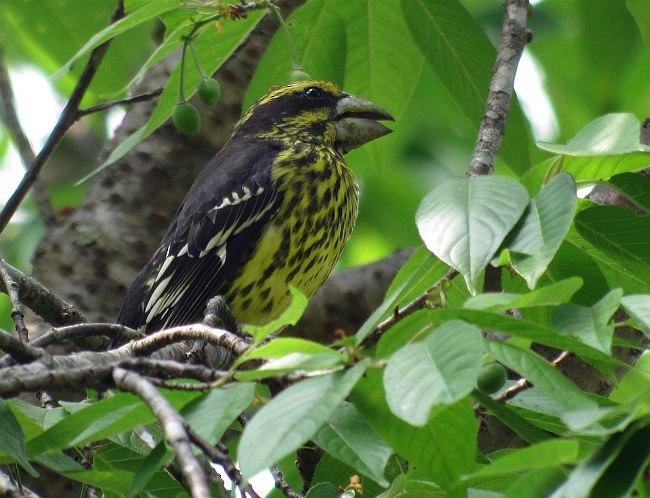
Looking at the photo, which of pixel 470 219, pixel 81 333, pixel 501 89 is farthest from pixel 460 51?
pixel 470 219

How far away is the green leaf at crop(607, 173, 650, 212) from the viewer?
2359mm

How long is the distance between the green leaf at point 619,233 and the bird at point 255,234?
213 cm

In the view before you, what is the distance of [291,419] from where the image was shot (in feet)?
5.21

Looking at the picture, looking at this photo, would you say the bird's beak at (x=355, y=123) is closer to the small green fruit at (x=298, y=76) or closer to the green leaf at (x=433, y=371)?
the small green fruit at (x=298, y=76)

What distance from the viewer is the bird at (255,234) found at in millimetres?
4555

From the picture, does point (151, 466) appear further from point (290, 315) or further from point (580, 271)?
point (580, 271)

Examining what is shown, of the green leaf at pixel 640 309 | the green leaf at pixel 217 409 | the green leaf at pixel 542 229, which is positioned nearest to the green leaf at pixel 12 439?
the green leaf at pixel 217 409

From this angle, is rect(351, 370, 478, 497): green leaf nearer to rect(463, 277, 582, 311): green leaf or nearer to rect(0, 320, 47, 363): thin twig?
rect(463, 277, 582, 311): green leaf

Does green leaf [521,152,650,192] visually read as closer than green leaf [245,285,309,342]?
No

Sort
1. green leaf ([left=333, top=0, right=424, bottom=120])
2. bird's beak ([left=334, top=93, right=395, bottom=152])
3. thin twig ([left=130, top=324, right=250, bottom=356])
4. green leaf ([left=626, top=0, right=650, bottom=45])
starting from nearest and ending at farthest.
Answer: thin twig ([left=130, top=324, right=250, bottom=356])
green leaf ([left=626, top=0, right=650, bottom=45])
green leaf ([left=333, top=0, right=424, bottom=120])
bird's beak ([left=334, top=93, right=395, bottom=152])

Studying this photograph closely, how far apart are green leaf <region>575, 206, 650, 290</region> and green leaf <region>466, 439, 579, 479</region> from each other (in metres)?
0.79

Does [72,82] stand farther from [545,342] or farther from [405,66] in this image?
[545,342]

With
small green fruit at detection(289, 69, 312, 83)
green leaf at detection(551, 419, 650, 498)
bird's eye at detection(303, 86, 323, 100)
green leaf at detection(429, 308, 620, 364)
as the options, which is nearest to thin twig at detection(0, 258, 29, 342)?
small green fruit at detection(289, 69, 312, 83)

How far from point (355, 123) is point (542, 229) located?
3.11 meters
